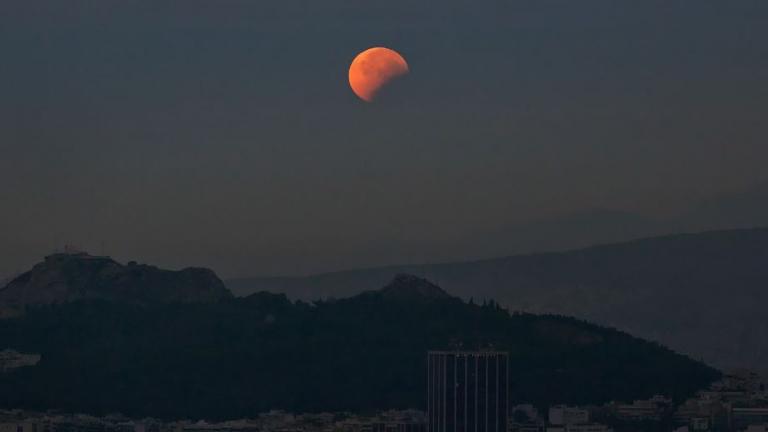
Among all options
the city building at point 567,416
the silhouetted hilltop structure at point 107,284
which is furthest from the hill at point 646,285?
the city building at point 567,416

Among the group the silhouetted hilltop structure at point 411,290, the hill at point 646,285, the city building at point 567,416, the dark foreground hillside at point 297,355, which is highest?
the hill at point 646,285

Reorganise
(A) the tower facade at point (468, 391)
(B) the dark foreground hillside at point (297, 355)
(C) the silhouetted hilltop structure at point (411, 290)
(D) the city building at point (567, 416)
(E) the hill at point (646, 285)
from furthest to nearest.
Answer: (E) the hill at point (646, 285) < (C) the silhouetted hilltop structure at point (411, 290) < (B) the dark foreground hillside at point (297, 355) < (D) the city building at point (567, 416) < (A) the tower facade at point (468, 391)

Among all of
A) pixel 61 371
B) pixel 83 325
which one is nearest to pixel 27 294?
pixel 83 325

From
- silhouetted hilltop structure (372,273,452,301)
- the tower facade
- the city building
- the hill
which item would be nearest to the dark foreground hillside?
silhouetted hilltop structure (372,273,452,301)

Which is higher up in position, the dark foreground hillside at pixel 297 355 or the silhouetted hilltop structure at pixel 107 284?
the silhouetted hilltop structure at pixel 107 284

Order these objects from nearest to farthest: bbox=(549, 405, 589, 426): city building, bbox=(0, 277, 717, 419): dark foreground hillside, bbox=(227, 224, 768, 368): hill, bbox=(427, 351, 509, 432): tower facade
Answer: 1. bbox=(427, 351, 509, 432): tower facade
2. bbox=(549, 405, 589, 426): city building
3. bbox=(0, 277, 717, 419): dark foreground hillside
4. bbox=(227, 224, 768, 368): hill

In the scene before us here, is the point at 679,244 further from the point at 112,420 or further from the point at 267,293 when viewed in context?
the point at 112,420

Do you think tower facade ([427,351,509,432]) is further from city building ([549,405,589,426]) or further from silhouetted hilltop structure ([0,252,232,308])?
silhouetted hilltop structure ([0,252,232,308])

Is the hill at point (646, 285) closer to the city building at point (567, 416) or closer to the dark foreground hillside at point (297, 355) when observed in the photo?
the dark foreground hillside at point (297, 355)
